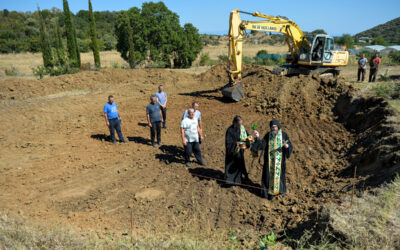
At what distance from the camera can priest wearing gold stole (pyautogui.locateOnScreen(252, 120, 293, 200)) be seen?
17.3 feet

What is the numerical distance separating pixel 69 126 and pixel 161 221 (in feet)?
23.4

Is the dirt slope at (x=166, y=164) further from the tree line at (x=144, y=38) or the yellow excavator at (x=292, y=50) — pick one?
the tree line at (x=144, y=38)

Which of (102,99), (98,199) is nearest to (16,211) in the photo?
(98,199)

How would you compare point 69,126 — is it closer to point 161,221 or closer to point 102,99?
point 102,99

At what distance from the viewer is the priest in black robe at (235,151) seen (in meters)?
5.62

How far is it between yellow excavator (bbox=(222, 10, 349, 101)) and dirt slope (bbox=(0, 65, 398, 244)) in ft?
3.82

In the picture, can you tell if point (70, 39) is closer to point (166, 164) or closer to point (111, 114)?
point (111, 114)

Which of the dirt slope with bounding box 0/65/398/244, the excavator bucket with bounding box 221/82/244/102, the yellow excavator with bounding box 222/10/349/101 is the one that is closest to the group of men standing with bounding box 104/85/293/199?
the dirt slope with bounding box 0/65/398/244

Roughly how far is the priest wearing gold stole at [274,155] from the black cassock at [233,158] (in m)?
0.49

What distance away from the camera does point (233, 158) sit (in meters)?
5.86

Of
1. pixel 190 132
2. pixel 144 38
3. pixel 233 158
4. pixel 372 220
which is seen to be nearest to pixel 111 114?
pixel 190 132

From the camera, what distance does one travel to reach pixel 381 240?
3506 mm

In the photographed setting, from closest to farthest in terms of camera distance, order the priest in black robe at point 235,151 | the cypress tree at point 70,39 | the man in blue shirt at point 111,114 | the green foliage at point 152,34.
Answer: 1. the priest in black robe at point 235,151
2. the man in blue shirt at point 111,114
3. the cypress tree at point 70,39
4. the green foliage at point 152,34

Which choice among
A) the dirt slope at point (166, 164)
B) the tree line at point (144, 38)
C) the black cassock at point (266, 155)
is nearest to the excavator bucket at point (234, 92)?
the dirt slope at point (166, 164)
